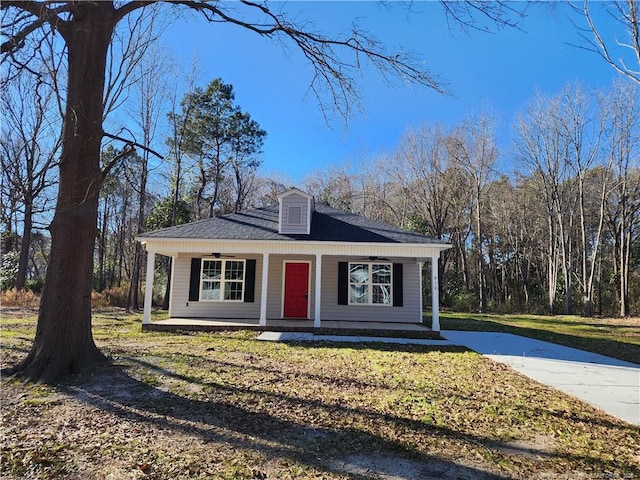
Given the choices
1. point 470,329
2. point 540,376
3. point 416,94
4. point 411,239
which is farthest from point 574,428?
point 470,329

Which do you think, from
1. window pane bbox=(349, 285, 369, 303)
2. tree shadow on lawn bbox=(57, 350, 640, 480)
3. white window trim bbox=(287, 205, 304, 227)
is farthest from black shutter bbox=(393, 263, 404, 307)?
tree shadow on lawn bbox=(57, 350, 640, 480)

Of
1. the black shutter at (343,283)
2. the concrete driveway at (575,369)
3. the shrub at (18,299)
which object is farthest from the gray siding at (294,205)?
the shrub at (18,299)

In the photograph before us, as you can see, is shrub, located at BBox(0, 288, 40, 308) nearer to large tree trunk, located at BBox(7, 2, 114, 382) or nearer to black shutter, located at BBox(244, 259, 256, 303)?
black shutter, located at BBox(244, 259, 256, 303)

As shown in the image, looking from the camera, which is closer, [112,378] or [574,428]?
[574,428]

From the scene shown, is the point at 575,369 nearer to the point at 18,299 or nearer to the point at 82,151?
the point at 82,151

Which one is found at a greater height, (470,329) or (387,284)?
(387,284)

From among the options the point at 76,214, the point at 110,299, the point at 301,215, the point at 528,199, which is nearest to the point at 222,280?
the point at 301,215

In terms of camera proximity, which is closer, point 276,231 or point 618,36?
point 618,36

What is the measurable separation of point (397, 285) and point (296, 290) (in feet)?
11.1

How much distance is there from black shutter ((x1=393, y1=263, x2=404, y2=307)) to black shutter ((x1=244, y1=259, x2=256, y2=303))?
15.4ft

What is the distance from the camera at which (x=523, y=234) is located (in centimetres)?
2725

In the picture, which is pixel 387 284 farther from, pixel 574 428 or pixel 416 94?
pixel 574 428

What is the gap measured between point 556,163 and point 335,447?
22.9 m

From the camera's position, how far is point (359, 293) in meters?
12.5
